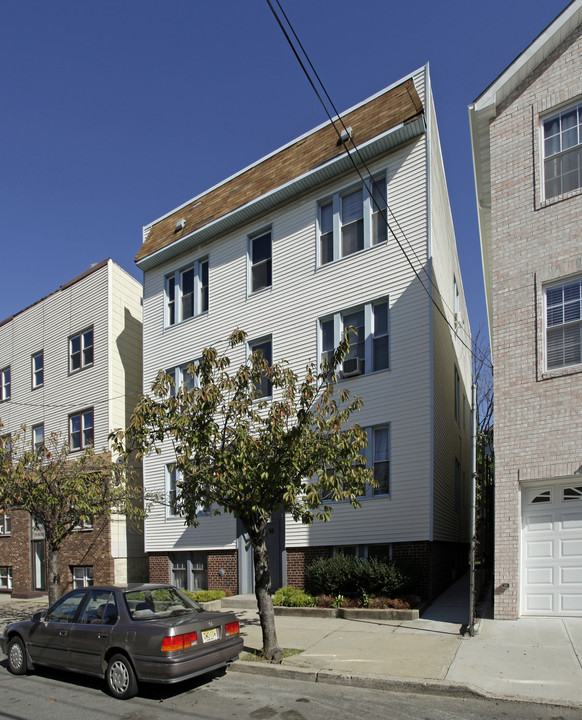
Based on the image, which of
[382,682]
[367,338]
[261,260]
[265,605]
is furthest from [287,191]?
[382,682]

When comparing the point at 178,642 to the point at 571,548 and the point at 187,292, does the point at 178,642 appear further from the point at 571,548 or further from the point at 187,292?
the point at 187,292

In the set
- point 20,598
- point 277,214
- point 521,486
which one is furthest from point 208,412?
point 20,598

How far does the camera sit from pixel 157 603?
9195 mm

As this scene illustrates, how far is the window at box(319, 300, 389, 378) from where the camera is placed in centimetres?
1596

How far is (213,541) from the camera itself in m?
18.7

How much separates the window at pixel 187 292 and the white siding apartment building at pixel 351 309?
5 cm

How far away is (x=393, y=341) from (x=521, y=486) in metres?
5.03

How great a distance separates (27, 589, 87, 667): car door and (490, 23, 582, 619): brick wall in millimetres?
7033

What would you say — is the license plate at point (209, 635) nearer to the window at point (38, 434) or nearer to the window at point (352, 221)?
the window at point (352, 221)

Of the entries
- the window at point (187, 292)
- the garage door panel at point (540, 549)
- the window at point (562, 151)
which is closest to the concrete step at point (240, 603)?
the garage door panel at point (540, 549)

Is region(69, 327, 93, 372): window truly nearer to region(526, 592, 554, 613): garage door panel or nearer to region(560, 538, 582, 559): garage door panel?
region(526, 592, 554, 613): garage door panel

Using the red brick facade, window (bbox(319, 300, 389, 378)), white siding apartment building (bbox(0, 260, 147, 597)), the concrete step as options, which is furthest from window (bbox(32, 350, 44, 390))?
window (bbox(319, 300, 389, 378))

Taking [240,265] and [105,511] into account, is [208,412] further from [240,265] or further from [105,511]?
[240,265]

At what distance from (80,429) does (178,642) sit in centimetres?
1682
